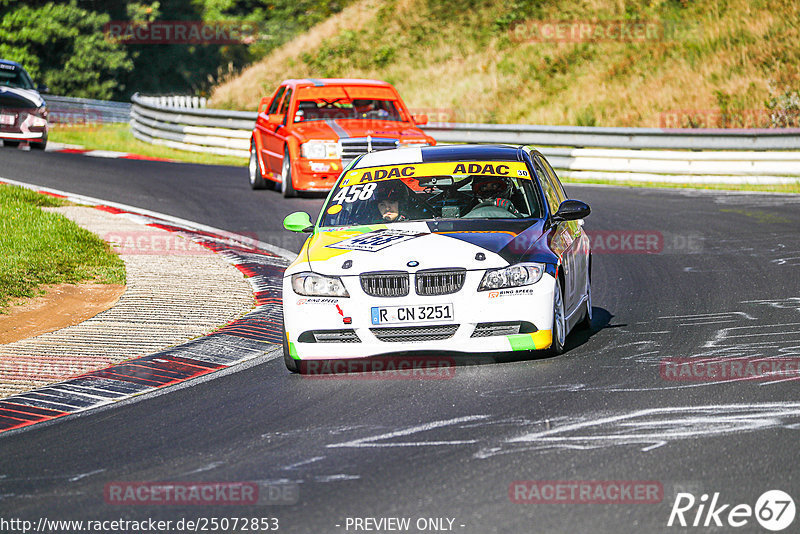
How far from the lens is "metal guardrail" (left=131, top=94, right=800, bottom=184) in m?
21.1

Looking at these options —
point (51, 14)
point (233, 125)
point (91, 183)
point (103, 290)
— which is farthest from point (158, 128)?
point (51, 14)

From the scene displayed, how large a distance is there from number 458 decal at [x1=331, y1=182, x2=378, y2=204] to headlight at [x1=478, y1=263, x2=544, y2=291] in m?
1.78

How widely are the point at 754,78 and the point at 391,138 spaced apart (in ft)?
39.5

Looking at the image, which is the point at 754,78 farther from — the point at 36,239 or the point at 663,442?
the point at 663,442

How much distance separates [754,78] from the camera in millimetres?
27328

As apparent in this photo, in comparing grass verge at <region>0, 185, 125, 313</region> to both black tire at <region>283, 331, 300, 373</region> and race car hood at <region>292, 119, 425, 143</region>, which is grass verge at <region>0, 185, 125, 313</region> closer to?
black tire at <region>283, 331, 300, 373</region>

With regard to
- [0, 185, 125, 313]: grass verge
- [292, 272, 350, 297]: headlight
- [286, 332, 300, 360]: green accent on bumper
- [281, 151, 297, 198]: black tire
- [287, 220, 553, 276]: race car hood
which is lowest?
[281, 151, 297, 198]: black tire

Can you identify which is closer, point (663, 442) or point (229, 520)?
point (229, 520)

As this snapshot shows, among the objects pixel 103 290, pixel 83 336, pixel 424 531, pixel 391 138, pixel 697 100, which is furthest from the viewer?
pixel 697 100

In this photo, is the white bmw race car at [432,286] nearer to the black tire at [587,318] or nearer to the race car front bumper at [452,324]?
the race car front bumper at [452,324]

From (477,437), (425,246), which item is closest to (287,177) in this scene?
(425,246)

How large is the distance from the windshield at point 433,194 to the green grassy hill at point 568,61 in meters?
16.1

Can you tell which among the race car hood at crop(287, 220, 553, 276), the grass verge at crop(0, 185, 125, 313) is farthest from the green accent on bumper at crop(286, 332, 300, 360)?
the grass verge at crop(0, 185, 125, 313)
